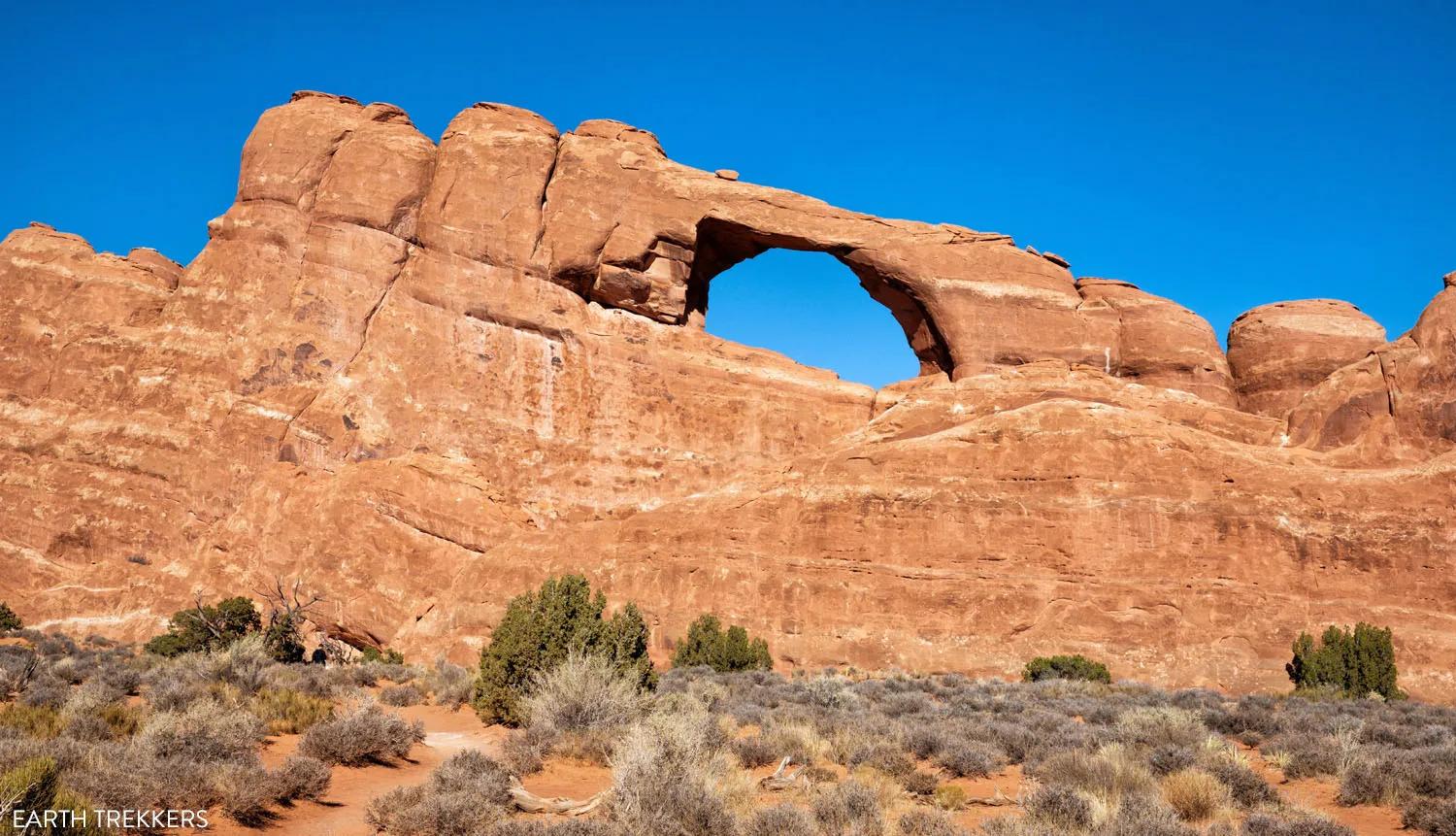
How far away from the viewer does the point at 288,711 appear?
44.9ft

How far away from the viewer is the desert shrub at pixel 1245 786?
9750 mm

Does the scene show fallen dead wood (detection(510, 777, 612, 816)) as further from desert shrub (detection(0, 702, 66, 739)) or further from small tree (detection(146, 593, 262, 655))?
small tree (detection(146, 593, 262, 655))

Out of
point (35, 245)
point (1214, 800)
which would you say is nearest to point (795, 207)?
Result: point (35, 245)

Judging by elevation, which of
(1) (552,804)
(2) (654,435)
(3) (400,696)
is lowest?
(3) (400,696)

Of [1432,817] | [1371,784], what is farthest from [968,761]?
[1432,817]

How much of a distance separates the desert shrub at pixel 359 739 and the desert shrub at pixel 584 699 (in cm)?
175

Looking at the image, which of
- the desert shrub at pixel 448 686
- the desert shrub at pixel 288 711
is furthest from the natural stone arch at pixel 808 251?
the desert shrub at pixel 288 711

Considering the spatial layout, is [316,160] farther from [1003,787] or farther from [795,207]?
[1003,787]

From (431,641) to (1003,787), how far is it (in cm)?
1983

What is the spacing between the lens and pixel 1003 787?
37.5 ft

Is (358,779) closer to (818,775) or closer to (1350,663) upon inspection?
(818,775)

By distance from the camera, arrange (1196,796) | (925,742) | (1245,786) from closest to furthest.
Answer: (1196,796), (1245,786), (925,742)

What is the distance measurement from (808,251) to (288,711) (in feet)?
86.5

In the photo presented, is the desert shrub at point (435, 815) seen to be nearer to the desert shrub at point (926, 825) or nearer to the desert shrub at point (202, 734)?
the desert shrub at point (202, 734)
